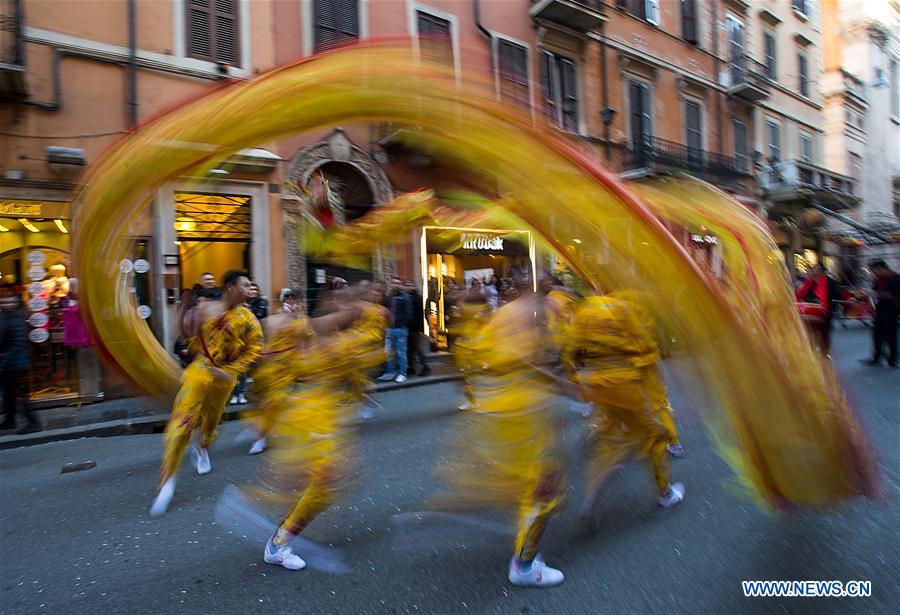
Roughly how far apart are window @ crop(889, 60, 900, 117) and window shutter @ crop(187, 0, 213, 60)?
113 ft

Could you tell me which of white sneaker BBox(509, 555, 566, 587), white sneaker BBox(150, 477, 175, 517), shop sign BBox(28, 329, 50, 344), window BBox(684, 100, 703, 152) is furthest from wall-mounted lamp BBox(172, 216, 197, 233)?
window BBox(684, 100, 703, 152)

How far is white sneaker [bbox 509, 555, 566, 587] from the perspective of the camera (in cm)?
278

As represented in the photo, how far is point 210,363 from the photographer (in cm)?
407

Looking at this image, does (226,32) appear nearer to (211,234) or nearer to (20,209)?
(211,234)

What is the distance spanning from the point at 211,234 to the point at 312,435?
776 centimetres

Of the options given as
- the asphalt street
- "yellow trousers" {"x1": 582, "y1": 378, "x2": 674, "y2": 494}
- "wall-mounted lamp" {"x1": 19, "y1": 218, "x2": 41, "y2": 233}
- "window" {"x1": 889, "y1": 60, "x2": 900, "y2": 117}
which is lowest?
the asphalt street

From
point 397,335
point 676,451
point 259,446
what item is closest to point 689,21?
point 397,335

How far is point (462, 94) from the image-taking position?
2.40 meters

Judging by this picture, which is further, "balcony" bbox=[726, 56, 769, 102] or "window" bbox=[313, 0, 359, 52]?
"balcony" bbox=[726, 56, 769, 102]

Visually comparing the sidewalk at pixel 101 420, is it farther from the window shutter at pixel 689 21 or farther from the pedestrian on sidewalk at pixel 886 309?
the window shutter at pixel 689 21

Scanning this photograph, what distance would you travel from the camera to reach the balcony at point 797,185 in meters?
19.4

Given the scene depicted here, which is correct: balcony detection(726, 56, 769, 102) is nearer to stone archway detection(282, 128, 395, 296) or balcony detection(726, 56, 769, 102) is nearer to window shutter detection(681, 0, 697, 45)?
window shutter detection(681, 0, 697, 45)

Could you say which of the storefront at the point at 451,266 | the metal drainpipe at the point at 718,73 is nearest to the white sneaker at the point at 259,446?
the storefront at the point at 451,266

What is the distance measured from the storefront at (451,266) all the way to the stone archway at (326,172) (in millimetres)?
1145
